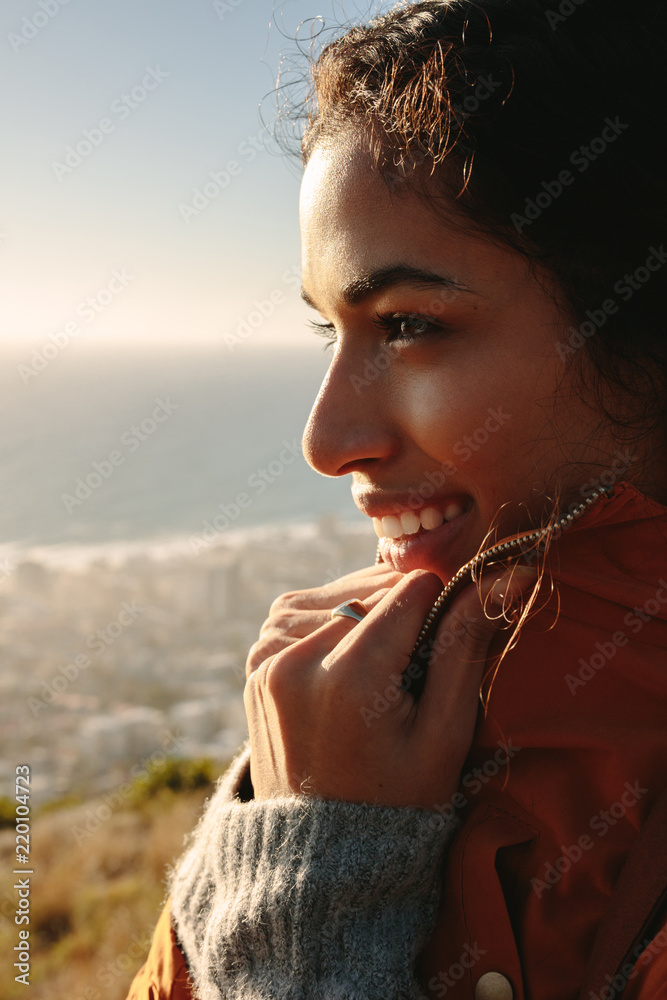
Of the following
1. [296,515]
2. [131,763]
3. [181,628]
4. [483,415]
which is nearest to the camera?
[483,415]

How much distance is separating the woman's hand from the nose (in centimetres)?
25

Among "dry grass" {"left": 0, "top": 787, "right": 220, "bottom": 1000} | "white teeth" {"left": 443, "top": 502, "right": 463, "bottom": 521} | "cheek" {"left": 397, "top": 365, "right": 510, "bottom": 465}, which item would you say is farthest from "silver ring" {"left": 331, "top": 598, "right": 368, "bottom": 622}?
"dry grass" {"left": 0, "top": 787, "right": 220, "bottom": 1000}

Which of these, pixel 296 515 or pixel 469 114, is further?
pixel 296 515

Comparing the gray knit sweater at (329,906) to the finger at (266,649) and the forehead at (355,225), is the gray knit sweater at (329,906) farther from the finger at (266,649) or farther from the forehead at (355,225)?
the forehead at (355,225)

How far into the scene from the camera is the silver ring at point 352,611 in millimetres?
1440

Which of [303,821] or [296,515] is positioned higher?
[296,515]

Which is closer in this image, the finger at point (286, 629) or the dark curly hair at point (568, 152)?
the dark curly hair at point (568, 152)

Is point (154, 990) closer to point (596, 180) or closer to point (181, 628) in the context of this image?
point (596, 180)

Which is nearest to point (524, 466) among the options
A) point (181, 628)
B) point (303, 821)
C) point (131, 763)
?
point (303, 821)

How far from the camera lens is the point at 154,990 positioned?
141 centimetres

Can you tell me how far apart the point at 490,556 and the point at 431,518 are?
19cm

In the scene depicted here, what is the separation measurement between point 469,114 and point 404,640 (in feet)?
3.01

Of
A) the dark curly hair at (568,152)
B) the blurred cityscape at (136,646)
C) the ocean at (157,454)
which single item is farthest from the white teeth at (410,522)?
the ocean at (157,454)

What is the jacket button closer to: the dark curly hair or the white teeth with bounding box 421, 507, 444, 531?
the white teeth with bounding box 421, 507, 444, 531
